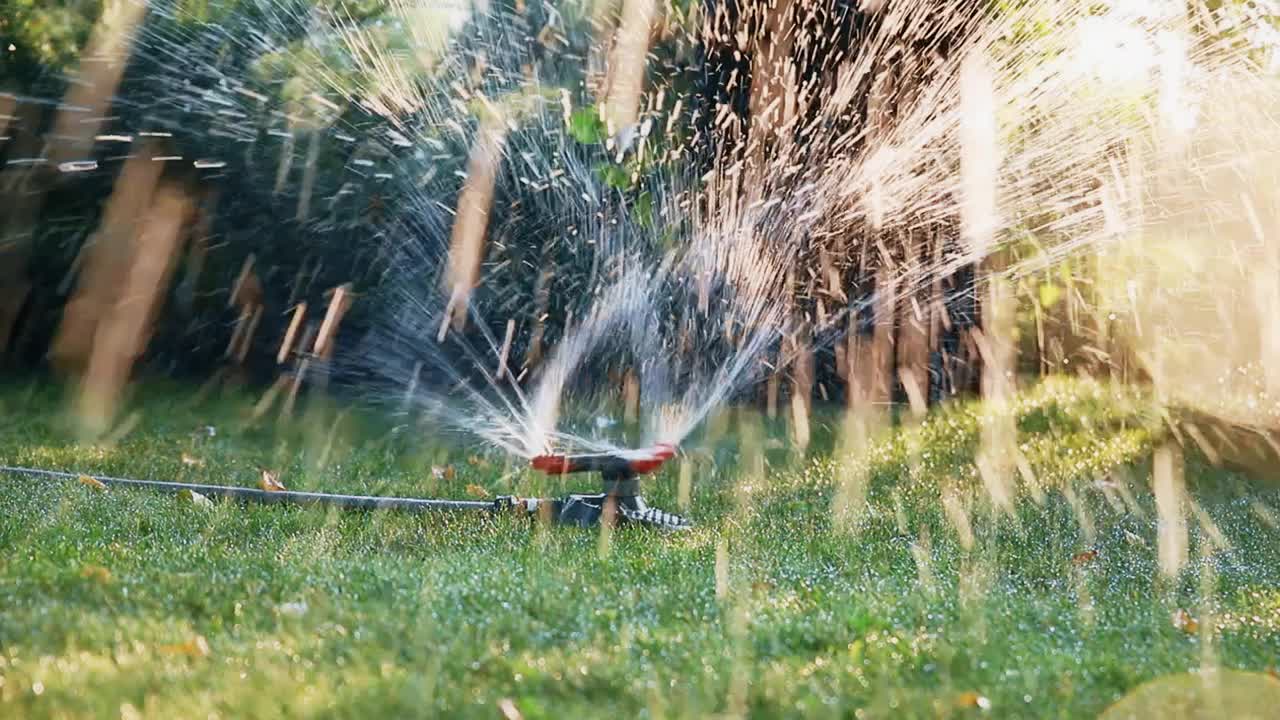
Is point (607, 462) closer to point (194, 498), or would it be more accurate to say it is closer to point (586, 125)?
point (194, 498)

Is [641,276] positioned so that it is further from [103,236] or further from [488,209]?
[103,236]

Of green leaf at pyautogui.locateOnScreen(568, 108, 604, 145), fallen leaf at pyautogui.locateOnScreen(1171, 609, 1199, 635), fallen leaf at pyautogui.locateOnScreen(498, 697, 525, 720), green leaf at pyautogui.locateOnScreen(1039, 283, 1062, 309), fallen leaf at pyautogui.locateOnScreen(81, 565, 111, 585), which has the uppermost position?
green leaf at pyautogui.locateOnScreen(568, 108, 604, 145)

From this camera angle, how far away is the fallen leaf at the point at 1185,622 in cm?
580

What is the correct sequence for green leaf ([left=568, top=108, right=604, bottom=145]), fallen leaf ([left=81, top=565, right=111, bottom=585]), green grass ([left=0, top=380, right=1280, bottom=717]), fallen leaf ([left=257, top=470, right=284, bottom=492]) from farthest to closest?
1. green leaf ([left=568, top=108, right=604, bottom=145])
2. fallen leaf ([left=257, top=470, right=284, bottom=492])
3. fallen leaf ([left=81, top=565, right=111, bottom=585])
4. green grass ([left=0, top=380, right=1280, bottom=717])

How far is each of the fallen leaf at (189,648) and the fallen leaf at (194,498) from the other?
3624 millimetres

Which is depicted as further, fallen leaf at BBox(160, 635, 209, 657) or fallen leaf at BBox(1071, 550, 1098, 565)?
fallen leaf at BBox(1071, 550, 1098, 565)

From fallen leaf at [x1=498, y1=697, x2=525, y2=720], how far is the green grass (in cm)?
3

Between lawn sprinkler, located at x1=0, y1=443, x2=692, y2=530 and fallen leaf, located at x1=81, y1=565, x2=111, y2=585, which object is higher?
lawn sprinkler, located at x1=0, y1=443, x2=692, y2=530

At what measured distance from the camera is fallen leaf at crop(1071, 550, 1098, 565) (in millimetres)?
7551

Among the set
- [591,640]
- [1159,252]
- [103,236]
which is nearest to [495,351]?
[103,236]

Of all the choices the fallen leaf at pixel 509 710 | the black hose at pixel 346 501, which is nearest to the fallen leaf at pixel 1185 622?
the fallen leaf at pixel 509 710

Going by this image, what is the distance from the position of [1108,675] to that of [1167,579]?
8.43 feet

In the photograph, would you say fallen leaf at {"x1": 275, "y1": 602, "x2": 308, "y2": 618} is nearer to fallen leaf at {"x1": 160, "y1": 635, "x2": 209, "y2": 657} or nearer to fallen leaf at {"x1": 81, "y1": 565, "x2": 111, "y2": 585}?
fallen leaf at {"x1": 160, "y1": 635, "x2": 209, "y2": 657}

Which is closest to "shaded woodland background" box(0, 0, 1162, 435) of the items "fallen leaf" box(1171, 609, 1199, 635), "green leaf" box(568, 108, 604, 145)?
"green leaf" box(568, 108, 604, 145)
